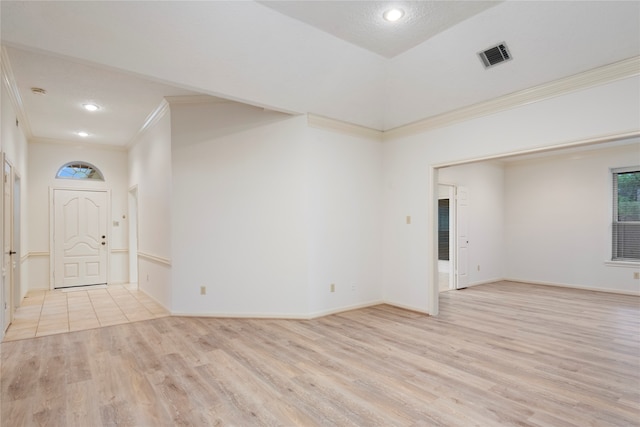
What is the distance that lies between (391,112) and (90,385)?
4582 mm

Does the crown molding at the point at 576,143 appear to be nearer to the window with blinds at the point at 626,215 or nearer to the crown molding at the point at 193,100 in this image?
the crown molding at the point at 193,100

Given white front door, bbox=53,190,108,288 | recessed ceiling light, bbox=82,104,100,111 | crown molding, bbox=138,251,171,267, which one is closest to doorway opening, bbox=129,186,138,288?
white front door, bbox=53,190,108,288

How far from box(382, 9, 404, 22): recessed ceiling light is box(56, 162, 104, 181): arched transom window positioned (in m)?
6.75

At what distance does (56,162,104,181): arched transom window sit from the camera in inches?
273

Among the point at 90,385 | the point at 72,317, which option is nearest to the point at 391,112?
the point at 90,385

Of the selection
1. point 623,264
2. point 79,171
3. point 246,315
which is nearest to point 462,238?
point 623,264

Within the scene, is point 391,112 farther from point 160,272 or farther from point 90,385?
point 90,385

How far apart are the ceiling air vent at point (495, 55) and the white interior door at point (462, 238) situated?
11.6 ft

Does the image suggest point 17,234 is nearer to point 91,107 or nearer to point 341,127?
point 91,107

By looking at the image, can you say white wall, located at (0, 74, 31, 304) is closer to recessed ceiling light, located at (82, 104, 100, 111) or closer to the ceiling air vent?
recessed ceiling light, located at (82, 104, 100, 111)

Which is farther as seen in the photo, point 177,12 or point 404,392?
point 177,12

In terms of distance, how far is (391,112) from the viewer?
16.1 ft

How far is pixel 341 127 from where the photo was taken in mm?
4852

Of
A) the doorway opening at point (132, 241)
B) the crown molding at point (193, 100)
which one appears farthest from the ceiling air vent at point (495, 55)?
the doorway opening at point (132, 241)
